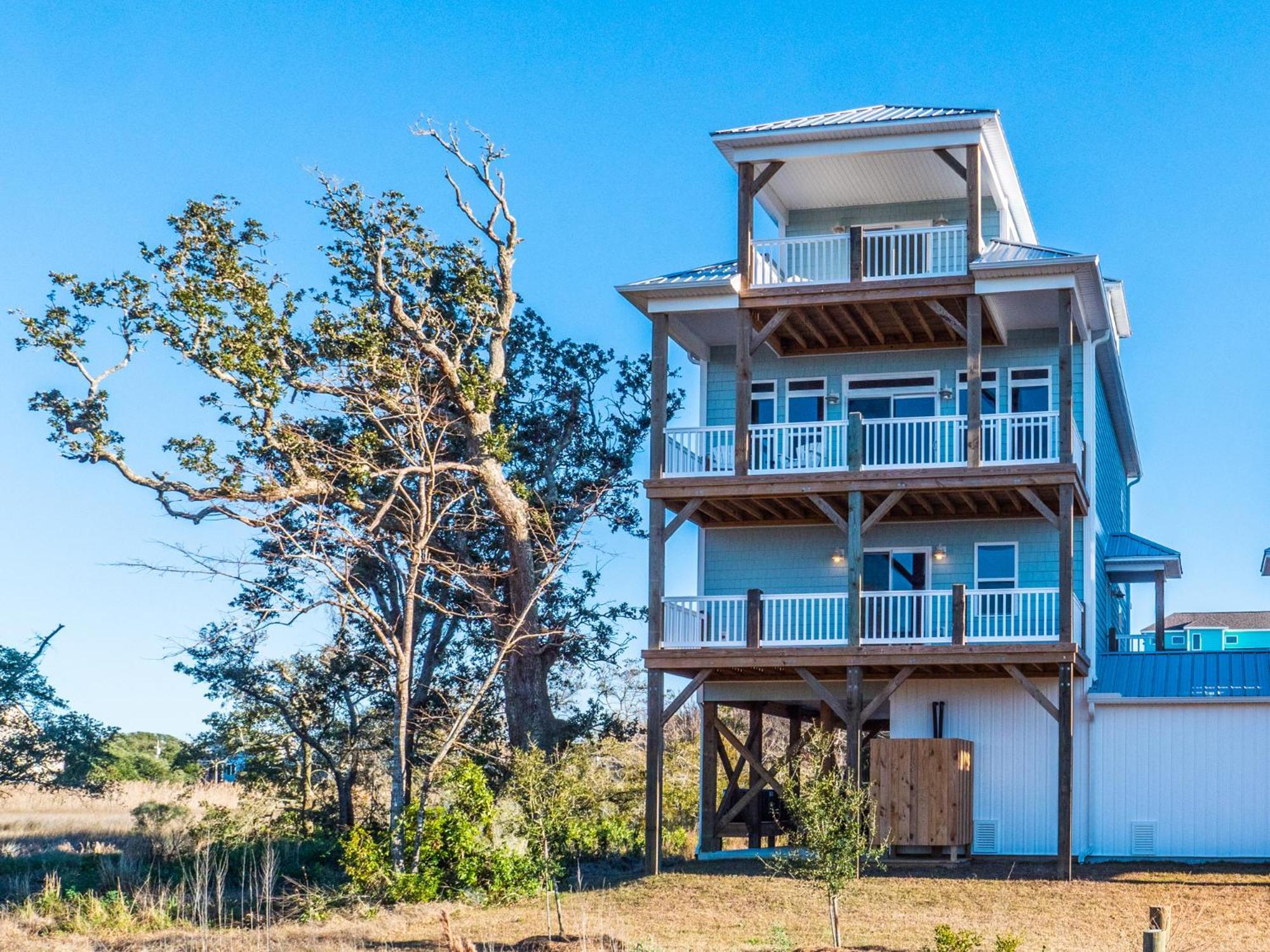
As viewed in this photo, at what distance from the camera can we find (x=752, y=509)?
96.8ft

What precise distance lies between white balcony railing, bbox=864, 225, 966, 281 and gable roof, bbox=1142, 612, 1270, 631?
4003 centimetres

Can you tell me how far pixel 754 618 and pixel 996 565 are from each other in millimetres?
4883

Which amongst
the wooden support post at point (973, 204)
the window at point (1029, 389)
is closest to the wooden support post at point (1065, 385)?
the wooden support post at point (973, 204)

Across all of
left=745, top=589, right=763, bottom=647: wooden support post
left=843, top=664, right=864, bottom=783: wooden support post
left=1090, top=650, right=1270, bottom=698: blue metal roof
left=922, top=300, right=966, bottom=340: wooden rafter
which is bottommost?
left=843, top=664, right=864, bottom=783: wooden support post

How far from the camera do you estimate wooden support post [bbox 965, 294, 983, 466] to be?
1040 inches

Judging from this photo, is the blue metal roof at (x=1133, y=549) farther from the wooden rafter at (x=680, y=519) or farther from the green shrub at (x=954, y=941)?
A: the green shrub at (x=954, y=941)

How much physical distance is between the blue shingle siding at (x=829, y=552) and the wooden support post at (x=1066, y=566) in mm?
2693

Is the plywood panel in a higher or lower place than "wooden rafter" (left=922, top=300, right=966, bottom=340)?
lower

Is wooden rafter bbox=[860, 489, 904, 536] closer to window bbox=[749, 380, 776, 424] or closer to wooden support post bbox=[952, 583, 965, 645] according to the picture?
wooden support post bbox=[952, 583, 965, 645]

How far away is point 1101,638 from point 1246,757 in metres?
4.72

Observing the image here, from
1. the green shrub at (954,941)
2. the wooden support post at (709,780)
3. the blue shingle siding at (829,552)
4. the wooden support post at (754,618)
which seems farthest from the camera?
the wooden support post at (709,780)

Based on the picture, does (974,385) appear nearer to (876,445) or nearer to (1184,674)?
(876,445)

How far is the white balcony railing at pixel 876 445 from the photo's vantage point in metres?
26.7

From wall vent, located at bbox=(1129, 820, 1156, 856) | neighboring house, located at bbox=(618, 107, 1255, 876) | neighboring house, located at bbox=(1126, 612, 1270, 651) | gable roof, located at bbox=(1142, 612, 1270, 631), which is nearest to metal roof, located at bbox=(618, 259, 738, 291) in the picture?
neighboring house, located at bbox=(618, 107, 1255, 876)
